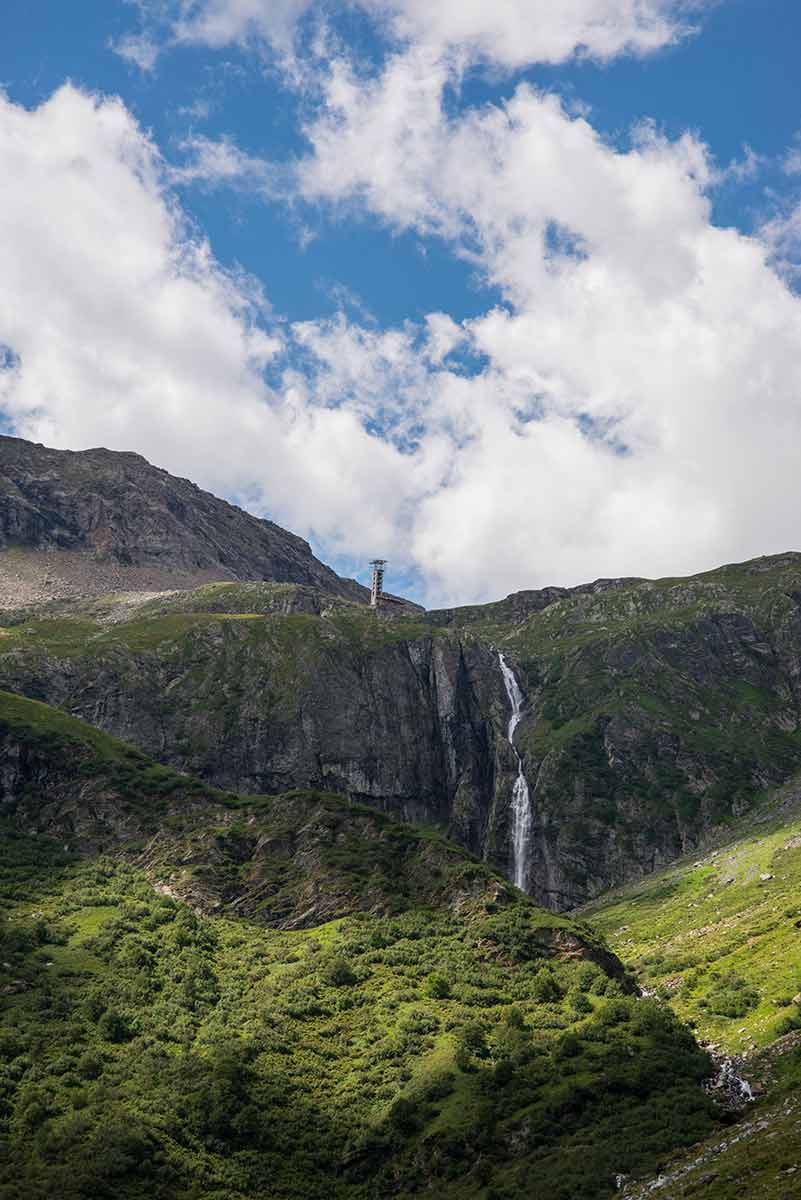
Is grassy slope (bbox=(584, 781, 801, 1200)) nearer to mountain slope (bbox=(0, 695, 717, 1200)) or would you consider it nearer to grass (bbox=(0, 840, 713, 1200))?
mountain slope (bbox=(0, 695, 717, 1200))

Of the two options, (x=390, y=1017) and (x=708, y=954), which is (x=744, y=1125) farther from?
(x=708, y=954)

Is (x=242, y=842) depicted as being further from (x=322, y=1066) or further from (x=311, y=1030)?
(x=322, y=1066)

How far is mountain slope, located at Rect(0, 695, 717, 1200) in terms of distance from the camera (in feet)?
232

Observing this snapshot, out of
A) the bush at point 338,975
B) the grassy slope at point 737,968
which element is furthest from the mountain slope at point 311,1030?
the grassy slope at point 737,968

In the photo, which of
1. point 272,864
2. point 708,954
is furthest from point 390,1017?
point 708,954

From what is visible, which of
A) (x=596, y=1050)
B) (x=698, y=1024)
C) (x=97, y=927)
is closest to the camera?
(x=596, y=1050)

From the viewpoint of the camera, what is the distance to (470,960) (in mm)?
100688

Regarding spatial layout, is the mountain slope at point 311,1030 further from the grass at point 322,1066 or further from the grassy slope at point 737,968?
the grassy slope at point 737,968

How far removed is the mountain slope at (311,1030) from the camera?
7075 centimetres

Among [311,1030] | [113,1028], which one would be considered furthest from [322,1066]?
[113,1028]

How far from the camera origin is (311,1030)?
90750mm

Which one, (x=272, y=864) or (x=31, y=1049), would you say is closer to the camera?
(x=31, y=1049)

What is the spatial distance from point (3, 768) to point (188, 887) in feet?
143

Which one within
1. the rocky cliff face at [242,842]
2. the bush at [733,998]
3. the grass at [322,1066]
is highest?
the rocky cliff face at [242,842]
